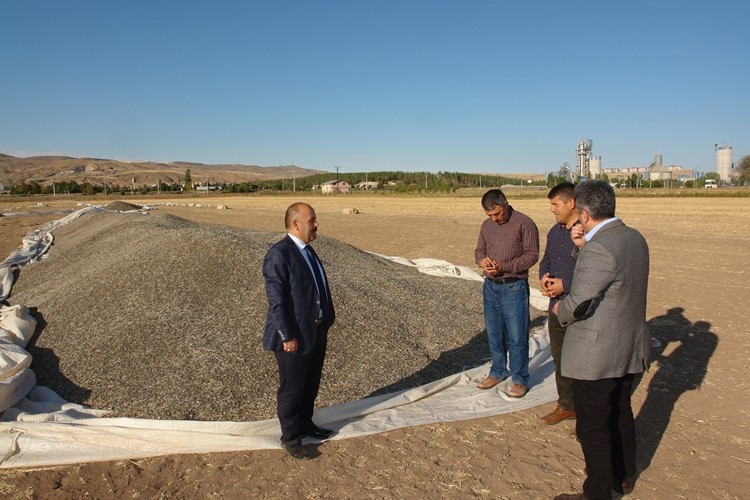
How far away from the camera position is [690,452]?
3.29 m

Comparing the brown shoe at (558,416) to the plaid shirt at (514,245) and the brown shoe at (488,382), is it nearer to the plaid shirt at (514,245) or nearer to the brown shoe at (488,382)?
the brown shoe at (488,382)

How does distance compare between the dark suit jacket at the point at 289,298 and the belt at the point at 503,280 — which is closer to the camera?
the dark suit jacket at the point at 289,298

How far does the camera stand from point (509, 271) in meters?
3.80

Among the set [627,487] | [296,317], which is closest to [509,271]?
[627,487]

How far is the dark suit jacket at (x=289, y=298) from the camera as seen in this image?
9.48 feet

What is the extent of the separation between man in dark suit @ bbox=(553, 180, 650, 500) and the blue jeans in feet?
4.04

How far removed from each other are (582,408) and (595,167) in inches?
2880

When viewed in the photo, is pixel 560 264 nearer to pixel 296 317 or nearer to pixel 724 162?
pixel 296 317

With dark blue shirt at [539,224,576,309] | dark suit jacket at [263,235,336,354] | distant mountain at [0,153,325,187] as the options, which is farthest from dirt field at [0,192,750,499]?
distant mountain at [0,153,325,187]

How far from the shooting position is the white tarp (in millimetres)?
3154

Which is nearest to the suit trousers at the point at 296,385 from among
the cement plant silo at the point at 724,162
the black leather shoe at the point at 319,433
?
the black leather shoe at the point at 319,433

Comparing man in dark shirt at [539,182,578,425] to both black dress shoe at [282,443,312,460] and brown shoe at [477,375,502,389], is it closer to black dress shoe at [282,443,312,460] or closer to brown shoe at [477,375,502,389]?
brown shoe at [477,375,502,389]

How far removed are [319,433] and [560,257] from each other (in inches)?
Result: 76.3

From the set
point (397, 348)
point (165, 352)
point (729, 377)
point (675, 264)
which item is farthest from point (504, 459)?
point (675, 264)
